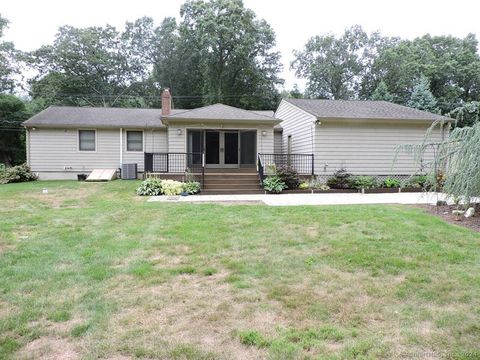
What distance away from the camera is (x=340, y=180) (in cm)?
1201

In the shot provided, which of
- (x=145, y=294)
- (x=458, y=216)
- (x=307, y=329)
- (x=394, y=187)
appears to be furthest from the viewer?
(x=394, y=187)

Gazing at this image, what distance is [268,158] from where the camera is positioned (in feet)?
45.5

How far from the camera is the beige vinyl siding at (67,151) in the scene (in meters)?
15.7

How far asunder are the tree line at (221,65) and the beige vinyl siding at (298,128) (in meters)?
13.6

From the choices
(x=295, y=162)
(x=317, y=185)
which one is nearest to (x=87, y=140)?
(x=295, y=162)

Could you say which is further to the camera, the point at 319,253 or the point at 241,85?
the point at 241,85

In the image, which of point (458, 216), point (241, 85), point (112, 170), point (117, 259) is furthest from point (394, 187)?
point (241, 85)

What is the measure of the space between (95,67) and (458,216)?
3275 cm

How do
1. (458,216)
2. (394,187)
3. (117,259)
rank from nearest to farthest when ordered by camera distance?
(117,259)
(458,216)
(394,187)

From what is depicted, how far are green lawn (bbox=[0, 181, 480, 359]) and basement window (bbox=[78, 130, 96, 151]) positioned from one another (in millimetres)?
10394

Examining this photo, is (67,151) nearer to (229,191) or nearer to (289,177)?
(229,191)

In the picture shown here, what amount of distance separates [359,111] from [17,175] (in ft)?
48.1

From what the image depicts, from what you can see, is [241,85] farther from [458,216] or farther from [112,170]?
[458,216]

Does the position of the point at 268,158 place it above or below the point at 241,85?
below
